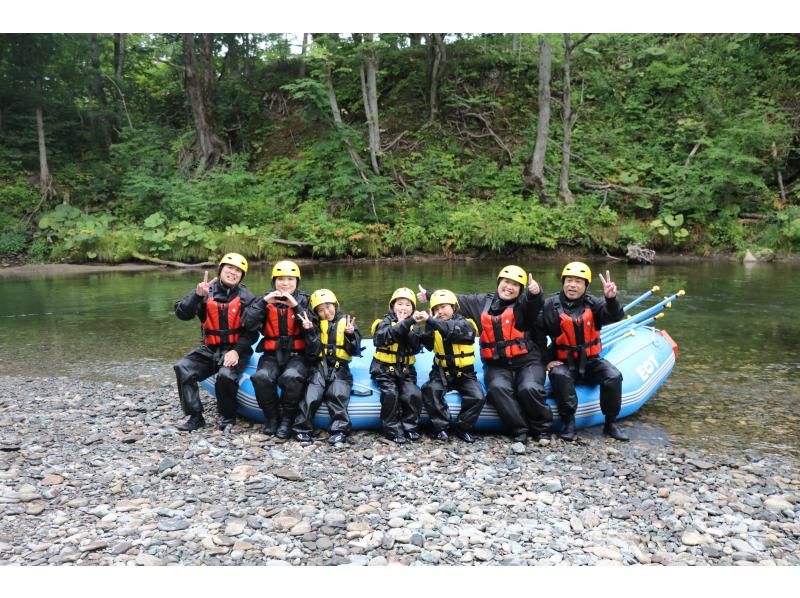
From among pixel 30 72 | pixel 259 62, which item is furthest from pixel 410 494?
pixel 259 62

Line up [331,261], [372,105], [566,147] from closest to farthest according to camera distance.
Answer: [331,261]
[566,147]
[372,105]

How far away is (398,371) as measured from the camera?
205 inches

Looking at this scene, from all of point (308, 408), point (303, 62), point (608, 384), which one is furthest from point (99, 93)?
point (608, 384)

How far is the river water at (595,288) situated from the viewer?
574cm

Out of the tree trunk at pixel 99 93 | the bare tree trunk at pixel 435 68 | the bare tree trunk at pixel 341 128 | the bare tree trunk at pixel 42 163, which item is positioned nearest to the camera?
the bare tree trunk at pixel 341 128

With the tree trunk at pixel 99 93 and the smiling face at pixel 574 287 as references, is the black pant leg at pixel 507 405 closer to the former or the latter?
the smiling face at pixel 574 287

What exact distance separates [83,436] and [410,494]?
2.81m

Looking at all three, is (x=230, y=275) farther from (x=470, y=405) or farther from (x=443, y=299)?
(x=470, y=405)

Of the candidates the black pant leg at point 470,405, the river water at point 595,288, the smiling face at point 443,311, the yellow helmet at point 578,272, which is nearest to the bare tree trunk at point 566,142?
the river water at point 595,288

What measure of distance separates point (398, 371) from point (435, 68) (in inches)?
699

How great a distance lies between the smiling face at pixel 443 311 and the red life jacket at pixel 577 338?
35.5 inches

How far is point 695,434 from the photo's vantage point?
5246 mm

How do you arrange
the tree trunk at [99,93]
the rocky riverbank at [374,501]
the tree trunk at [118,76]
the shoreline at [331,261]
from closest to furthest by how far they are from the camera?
the rocky riverbank at [374,501] < the shoreline at [331,261] < the tree trunk at [99,93] < the tree trunk at [118,76]
